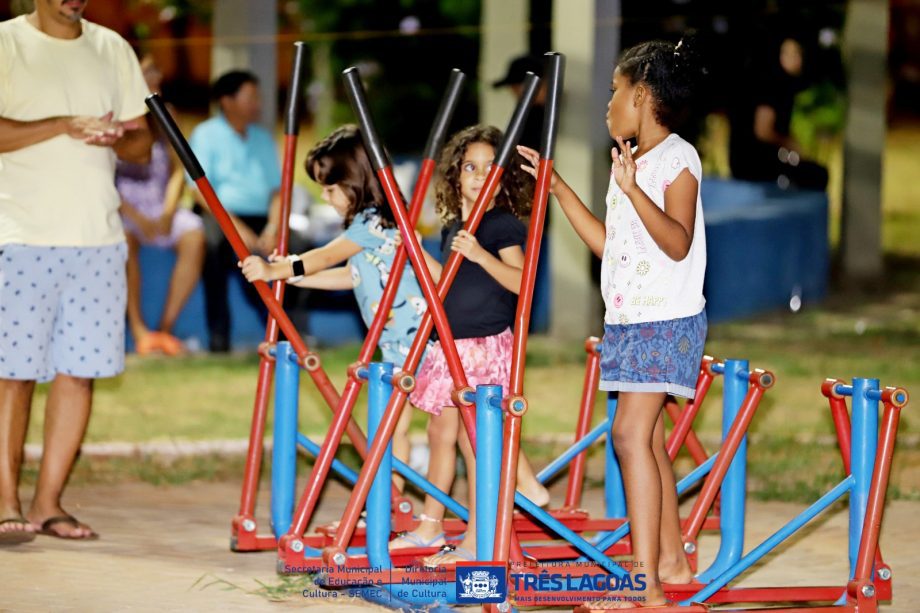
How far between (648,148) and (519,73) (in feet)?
13.4

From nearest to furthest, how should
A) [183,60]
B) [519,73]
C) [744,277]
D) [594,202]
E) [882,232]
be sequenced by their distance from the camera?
[519,73], [594,202], [183,60], [744,277], [882,232]

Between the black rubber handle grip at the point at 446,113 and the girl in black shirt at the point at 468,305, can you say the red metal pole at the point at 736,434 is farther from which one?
the black rubber handle grip at the point at 446,113

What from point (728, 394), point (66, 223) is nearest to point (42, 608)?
point (66, 223)

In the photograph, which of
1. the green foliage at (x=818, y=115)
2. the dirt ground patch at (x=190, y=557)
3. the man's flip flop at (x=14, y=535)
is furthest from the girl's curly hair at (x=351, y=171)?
the green foliage at (x=818, y=115)

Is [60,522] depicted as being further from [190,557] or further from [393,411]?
[393,411]

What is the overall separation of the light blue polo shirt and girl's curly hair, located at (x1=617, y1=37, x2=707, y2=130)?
4786 mm

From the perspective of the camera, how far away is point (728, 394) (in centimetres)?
503

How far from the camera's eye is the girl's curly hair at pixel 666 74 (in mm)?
4496

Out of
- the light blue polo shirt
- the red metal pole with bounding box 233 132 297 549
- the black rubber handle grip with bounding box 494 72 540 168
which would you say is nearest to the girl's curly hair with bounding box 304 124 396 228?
the red metal pole with bounding box 233 132 297 549

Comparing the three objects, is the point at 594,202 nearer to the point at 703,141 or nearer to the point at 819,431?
the point at 819,431

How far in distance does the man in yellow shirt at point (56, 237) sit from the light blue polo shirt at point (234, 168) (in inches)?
132

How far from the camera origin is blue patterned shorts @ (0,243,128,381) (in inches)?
216

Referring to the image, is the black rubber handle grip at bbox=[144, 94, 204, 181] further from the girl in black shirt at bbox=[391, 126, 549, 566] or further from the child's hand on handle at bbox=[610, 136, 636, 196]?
the child's hand on handle at bbox=[610, 136, 636, 196]

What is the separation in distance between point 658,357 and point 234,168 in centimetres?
503
